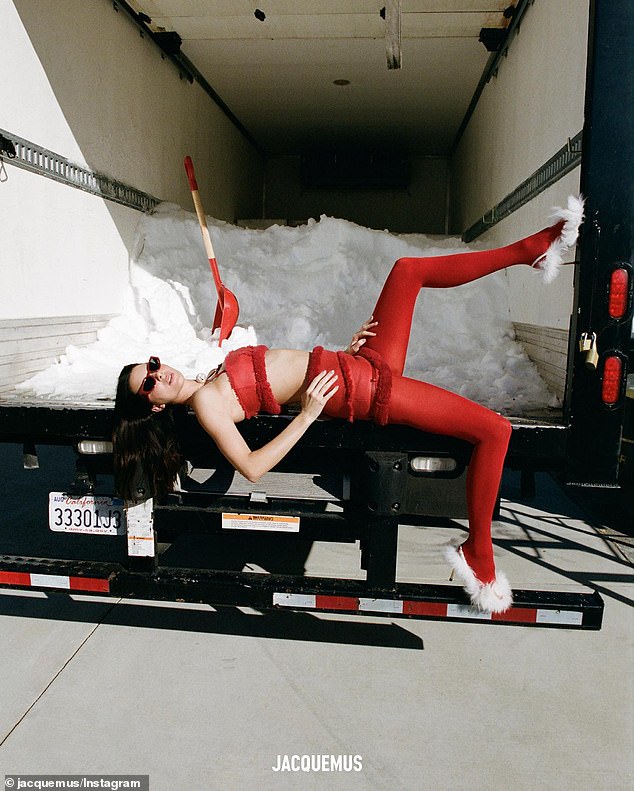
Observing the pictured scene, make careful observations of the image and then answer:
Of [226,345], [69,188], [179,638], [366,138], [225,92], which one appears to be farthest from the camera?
[366,138]

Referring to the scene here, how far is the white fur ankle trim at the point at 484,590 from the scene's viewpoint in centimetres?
206

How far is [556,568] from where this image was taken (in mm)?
3275

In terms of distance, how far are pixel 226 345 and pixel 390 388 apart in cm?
254

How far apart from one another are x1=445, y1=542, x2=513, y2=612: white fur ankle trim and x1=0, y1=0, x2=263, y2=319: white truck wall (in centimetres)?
246

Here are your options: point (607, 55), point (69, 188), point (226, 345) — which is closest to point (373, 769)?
point (607, 55)

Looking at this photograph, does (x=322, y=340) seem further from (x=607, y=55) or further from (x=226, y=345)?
(x=607, y=55)

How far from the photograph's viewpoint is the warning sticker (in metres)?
2.23

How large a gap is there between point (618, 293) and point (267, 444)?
1265mm

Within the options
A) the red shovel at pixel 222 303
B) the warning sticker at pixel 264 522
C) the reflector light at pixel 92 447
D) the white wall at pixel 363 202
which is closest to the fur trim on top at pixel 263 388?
the warning sticker at pixel 264 522

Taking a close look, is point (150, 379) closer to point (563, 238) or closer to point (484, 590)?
point (484, 590)

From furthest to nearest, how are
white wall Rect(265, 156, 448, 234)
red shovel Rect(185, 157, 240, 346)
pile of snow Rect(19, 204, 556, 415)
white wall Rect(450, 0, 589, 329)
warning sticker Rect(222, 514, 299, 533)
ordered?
white wall Rect(265, 156, 448, 234) → red shovel Rect(185, 157, 240, 346) → pile of snow Rect(19, 204, 556, 415) → white wall Rect(450, 0, 589, 329) → warning sticker Rect(222, 514, 299, 533)

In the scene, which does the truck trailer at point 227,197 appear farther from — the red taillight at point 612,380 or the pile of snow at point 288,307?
the pile of snow at point 288,307

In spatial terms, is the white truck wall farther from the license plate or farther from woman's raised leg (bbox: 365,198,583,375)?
woman's raised leg (bbox: 365,198,583,375)

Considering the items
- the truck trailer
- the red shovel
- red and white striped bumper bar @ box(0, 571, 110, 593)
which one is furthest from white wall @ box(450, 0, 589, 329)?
red and white striped bumper bar @ box(0, 571, 110, 593)
